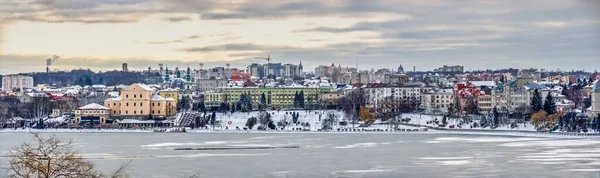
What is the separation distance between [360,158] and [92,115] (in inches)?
638

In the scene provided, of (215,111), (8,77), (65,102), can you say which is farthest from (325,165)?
(8,77)

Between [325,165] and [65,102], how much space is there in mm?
22044

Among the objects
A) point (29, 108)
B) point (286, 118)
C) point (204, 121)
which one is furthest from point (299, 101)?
point (29, 108)

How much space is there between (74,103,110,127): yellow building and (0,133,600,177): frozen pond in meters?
9.16

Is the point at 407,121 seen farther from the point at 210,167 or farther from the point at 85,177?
the point at 85,177

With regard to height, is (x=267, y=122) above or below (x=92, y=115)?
below

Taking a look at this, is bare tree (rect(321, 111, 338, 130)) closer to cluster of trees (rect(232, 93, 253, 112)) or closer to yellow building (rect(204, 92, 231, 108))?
cluster of trees (rect(232, 93, 253, 112))

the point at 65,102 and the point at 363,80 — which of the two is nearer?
the point at 65,102

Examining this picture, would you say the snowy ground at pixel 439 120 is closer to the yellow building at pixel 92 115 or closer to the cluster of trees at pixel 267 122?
the cluster of trees at pixel 267 122

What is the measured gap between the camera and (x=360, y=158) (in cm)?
1469

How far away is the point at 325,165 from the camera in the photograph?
13.4m

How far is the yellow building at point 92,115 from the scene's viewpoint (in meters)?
29.4

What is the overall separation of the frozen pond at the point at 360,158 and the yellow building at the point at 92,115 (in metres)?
9.16

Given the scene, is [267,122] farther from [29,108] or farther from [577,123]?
[29,108]
